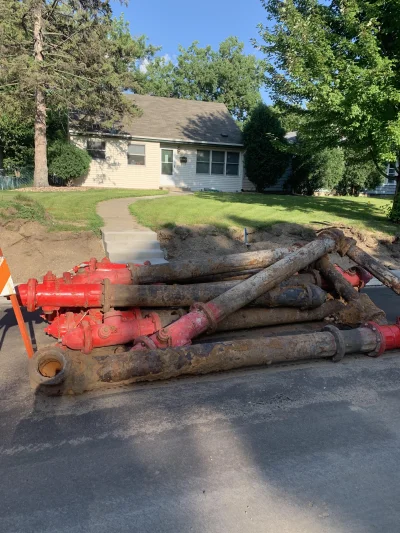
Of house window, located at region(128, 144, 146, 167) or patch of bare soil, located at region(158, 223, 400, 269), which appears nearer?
patch of bare soil, located at region(158, 223, 400, 269)

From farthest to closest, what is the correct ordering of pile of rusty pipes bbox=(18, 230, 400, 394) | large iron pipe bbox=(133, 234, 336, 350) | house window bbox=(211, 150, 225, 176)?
1. house window bbox=(211, 150, 225, 176)
2. large iron pipe bbox=(133, 234, 336, 350)
3. pile of rusty pipes bbox=(18, 230, 400, 394)

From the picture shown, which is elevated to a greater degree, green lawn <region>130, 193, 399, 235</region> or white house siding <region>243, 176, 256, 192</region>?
white house siding <region>243, 176, 256, 192</region>

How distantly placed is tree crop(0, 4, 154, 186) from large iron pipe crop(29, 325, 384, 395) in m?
16.2

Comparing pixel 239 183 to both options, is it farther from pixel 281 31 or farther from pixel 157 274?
pixel 157 274

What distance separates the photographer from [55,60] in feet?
58.0

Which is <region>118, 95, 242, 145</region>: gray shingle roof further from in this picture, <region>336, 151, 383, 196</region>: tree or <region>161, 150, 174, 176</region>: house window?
<region>336, 151, 383, 196</region>: tree

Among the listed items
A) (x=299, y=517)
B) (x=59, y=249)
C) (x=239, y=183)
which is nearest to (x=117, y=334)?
(x=299, y=517)

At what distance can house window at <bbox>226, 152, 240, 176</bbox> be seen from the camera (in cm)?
2581

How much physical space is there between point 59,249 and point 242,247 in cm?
444

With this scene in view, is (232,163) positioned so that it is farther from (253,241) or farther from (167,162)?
(253,241)

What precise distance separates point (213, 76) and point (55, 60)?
3528 cm

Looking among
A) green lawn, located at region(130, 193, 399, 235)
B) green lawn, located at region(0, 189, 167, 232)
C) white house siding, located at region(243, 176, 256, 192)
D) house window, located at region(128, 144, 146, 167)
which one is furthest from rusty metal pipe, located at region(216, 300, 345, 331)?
white house siding, located at region(243, 176, 256, 192)

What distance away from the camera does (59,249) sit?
8930mm

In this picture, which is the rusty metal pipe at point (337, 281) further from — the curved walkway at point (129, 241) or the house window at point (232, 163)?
the house window at point (232, 163)
